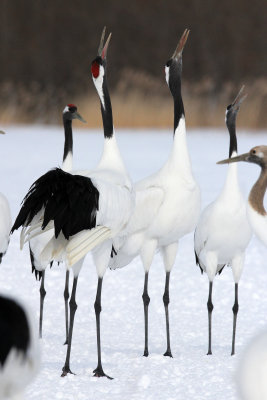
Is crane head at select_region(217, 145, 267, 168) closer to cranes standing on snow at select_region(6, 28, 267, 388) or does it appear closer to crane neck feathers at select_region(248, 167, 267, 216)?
crane neck feathers at select_region(248, 167, 267, 216)

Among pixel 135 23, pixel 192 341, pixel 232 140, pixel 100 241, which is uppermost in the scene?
pixel 135 23

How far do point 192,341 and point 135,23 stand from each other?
21.1 m

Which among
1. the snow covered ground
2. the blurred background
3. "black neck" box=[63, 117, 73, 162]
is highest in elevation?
the blurred background

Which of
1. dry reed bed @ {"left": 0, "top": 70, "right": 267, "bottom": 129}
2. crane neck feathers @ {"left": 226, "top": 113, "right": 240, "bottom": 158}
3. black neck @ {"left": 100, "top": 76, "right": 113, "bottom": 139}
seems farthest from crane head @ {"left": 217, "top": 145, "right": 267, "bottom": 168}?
dry reed bed @ {"left": 0, "top": 70, "right": 267, "bottom": 129}

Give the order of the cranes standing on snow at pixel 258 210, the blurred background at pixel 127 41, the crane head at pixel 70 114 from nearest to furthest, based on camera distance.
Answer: the cranes standing on snow at pixel 258 210 < the crane head at pixel 70 114 < the blurred background at pixel 127 41

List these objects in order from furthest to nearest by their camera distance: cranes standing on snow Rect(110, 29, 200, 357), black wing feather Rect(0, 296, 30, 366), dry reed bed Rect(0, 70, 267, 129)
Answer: dry reed bed Rect(0, 70, 267, 129), cranes standing on snow Rect(110, 29, 200, 357), black wing feather Rect(0, 296, 30, 366)

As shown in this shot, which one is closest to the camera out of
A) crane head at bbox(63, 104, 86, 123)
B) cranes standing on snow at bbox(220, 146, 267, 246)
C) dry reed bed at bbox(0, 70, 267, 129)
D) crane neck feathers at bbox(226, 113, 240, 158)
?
cranes standing on snow at bbox(220, 146, 267, 246)

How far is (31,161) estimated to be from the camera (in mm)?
13250

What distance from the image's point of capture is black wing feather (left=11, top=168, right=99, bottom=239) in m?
4.63

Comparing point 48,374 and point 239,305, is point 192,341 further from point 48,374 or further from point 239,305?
point 48,374

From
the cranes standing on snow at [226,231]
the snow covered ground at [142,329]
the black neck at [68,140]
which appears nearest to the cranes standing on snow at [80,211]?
the snow covered ground at [142,329]

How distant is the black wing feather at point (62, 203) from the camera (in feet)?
15.2

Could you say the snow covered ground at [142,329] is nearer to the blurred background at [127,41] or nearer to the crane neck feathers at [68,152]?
the crane neck feathers at [68,152]

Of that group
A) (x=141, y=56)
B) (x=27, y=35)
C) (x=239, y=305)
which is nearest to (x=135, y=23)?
(x=141, y=56)
